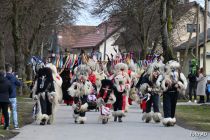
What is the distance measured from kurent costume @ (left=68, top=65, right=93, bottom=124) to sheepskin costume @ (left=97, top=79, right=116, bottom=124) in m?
0.43

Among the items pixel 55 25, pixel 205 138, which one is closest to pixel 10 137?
pixel 205 138

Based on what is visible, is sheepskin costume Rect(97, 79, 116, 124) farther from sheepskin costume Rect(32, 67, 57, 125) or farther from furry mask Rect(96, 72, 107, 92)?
furry mask Rect(96, 72, 107, 92)

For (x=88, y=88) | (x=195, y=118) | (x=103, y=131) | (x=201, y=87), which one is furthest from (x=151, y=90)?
(x=201, y=87)

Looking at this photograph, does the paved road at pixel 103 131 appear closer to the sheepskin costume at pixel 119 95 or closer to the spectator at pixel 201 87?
the sheepskin costume at pixel 119 95

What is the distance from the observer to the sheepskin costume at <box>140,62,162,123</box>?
770 inches

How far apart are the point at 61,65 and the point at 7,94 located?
305 inches

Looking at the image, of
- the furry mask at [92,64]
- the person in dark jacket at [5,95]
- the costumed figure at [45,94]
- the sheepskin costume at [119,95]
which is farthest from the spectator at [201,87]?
the person in dark jacket at [5,95]

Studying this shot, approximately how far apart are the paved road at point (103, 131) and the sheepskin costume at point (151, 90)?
43cm

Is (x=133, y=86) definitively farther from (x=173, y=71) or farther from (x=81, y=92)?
(x=173, y=71)

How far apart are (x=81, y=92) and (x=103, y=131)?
10.3 ft

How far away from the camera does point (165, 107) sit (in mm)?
18297

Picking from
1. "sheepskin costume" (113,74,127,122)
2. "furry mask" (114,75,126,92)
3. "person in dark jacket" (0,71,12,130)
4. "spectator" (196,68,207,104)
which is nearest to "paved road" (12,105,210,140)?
"sheepskin costume" (113,74,127,122)

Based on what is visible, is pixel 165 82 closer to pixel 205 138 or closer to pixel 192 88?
pixel 205 138

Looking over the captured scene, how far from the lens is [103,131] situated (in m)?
16.5
